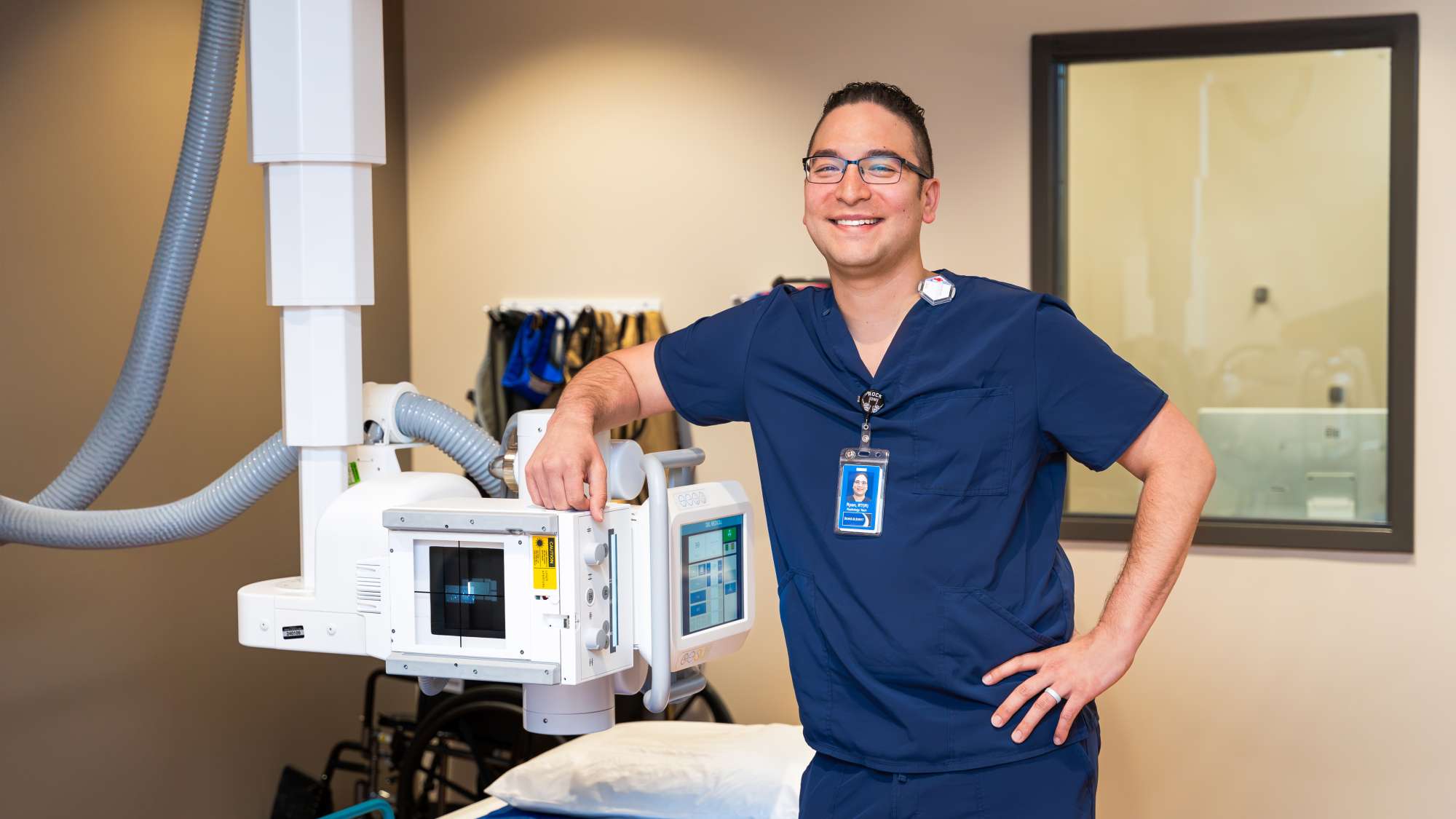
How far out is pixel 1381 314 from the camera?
12.2 ft

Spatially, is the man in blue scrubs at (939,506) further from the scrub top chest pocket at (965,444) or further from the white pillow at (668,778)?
the white pillow at (668,778)

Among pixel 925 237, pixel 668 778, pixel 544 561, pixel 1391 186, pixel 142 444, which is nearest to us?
pixel 544 561

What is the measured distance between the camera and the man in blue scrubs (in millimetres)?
1771

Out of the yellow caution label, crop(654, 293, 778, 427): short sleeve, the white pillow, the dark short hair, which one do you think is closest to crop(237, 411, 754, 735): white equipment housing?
the yellow caution label

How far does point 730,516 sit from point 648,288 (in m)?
2.34

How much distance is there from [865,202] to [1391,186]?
241cm

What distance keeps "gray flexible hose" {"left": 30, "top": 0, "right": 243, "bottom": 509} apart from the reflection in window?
2.57 metres

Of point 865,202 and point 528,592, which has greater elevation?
point 865,202

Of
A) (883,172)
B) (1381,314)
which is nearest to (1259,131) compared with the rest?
(1381,314)

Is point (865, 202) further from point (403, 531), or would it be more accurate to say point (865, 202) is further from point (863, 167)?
point (403, 531)

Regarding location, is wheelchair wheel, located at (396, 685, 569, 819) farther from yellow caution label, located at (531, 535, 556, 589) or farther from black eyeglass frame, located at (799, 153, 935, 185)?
black eyeglass frame, located at (799, 153, 935, 185)

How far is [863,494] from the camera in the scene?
1802mm

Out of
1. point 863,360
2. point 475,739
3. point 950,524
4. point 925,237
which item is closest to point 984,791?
point 950,524

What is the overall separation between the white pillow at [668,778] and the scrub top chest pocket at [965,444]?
1.04 meters
